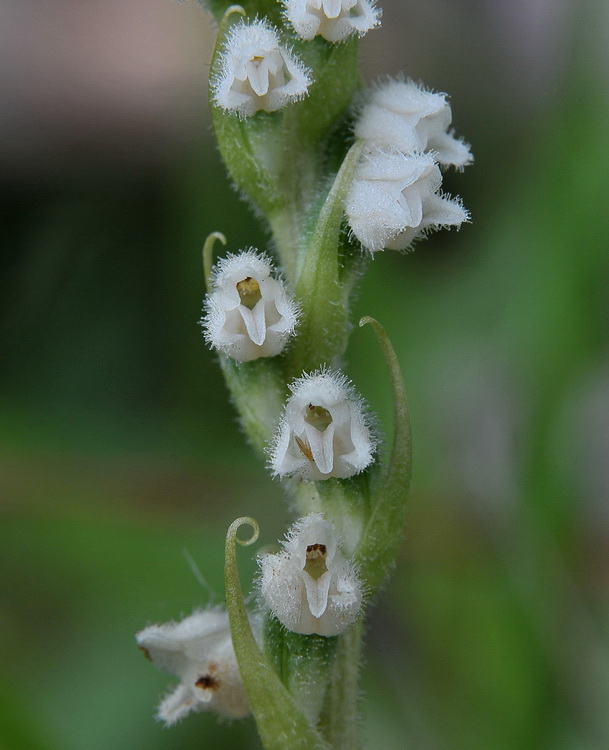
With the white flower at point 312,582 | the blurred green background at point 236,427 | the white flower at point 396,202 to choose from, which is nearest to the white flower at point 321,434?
the white flower at point 312,582

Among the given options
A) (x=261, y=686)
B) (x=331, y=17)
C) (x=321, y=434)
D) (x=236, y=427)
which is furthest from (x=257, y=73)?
(x=236, y=427)

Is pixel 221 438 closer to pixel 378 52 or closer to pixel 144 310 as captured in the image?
pixel 144 310

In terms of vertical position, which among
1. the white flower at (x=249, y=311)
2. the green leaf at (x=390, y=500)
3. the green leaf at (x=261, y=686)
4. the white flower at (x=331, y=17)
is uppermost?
the white flower at (x=331, y=17)

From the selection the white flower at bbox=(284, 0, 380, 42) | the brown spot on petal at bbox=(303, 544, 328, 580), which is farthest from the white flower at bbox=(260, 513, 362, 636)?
the white flower at bbox=(284, 0, 380, 42)

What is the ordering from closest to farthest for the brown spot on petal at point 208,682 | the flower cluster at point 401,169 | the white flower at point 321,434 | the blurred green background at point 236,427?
the white flower at point 321,434, the flower cluster at point 401,169, the brown spot on petal at point 208,682, the blurred green background at point 236,427

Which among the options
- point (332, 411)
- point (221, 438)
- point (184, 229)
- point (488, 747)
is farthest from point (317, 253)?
point (184, 229)

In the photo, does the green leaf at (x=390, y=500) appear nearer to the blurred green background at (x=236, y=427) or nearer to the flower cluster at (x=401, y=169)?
the flower cluster at (x=401, y=169)

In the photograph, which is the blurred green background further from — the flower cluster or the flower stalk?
the flower cluster
